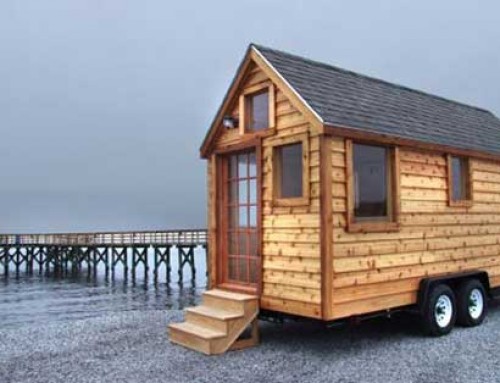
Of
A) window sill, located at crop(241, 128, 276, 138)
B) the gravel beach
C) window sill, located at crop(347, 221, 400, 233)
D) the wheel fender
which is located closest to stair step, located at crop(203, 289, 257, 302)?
the gravel beach

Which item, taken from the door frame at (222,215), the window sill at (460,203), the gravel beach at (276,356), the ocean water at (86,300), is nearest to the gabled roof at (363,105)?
the door frame at (222,215)

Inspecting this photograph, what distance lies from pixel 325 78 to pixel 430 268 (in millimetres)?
3882

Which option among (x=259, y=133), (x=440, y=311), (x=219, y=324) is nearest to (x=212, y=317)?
(x=219, y=324)

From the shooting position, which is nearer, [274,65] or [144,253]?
[274,65]

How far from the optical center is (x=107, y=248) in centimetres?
4138

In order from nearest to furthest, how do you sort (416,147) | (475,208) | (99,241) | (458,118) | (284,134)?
(284,134) → (416,147) → (475,208) → (458,118) → (99,241)

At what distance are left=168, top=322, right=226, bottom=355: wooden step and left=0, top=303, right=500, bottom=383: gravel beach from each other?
0.14 meters

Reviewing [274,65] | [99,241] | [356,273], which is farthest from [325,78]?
[99,241]

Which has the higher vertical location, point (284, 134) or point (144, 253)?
point (284, 134)

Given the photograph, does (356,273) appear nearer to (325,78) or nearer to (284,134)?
(284,134)

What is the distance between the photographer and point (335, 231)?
7723 millimetres

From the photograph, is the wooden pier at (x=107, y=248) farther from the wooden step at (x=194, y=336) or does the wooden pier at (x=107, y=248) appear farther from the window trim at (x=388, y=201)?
the window trim at (x=388, y=201)

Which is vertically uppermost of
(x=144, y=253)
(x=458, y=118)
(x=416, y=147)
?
(x=458, y=118)

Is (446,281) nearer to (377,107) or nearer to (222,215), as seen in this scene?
(377,107)
